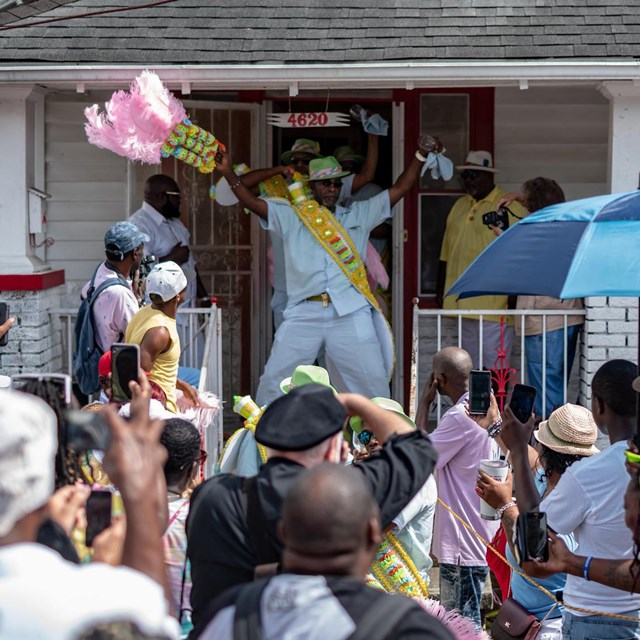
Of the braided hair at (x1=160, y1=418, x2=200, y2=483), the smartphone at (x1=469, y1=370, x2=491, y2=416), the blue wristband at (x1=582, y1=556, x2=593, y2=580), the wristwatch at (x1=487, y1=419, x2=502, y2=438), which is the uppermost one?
the smartphone at (x1=469, y1=370, x2=491, y2=416)

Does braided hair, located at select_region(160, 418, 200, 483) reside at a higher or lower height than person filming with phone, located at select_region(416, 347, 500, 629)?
higher

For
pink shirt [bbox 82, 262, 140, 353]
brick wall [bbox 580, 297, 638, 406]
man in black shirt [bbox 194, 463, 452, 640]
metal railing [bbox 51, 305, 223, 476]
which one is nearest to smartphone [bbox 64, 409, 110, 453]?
man in black shirt [bbox 194, 463, 452, 640]

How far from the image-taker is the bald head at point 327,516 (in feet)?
7.97

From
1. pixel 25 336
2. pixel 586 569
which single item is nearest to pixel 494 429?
pixel 586 569

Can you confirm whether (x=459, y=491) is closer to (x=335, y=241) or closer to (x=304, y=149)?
(x=335, y=241)

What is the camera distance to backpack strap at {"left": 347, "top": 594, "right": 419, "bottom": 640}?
2.31 m

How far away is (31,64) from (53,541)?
562 cm

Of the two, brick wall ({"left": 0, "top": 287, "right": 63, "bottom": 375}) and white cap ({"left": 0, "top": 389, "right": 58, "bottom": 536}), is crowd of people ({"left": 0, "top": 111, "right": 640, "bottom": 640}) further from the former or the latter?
brick wall ({"left": 0, "top": 287, "right": 63, "bottom": 375})

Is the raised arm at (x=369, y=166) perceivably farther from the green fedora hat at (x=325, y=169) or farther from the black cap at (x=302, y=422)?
the black cap at (x=302, y=422)

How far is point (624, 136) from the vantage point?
7684mm

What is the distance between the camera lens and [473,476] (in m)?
5.52

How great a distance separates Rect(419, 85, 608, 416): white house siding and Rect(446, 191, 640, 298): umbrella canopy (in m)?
4.35

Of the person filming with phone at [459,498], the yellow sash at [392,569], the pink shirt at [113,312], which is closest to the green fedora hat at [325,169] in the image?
the pink shirt at [113,312]

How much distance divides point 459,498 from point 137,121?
3.18m
